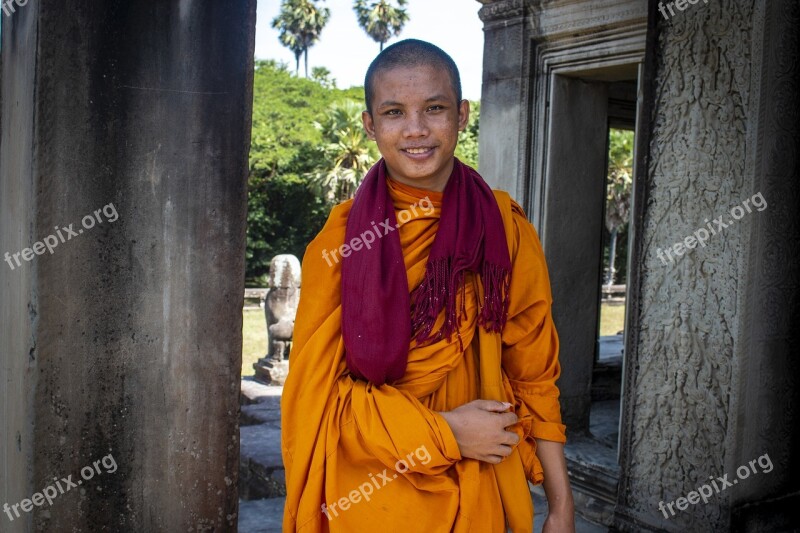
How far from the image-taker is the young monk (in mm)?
1691

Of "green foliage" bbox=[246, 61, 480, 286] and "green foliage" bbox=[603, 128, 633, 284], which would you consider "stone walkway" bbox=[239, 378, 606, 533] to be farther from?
"green foliage" bbox=[603, 128, 633, 284]

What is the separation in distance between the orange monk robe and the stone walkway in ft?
8.25

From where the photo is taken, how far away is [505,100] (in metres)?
5.21

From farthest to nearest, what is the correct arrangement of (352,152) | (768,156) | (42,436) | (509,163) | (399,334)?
(352,152) → (509,163) → (768,156) → (42,436) → (399,334)

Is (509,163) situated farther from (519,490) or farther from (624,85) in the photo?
(519,490)

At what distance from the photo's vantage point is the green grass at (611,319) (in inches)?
701

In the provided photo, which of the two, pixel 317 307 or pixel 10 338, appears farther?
pixel 10 338

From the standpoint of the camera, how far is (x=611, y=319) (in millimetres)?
20516

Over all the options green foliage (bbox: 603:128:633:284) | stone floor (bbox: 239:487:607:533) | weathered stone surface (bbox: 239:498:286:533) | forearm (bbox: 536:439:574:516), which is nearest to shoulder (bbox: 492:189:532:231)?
forearm (bbox: 536:439:574:516)

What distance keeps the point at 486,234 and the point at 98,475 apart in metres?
1.41

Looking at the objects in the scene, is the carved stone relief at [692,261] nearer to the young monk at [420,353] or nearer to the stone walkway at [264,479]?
the stone walkway at [264,479]

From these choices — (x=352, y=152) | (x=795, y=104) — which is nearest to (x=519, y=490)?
(x=795, y=104)

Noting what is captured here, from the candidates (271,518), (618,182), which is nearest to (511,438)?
(271,518)

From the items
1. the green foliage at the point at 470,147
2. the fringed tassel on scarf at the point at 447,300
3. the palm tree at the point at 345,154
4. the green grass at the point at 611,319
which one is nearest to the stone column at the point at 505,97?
the fringed tassel on scarf at the point at 447,300
